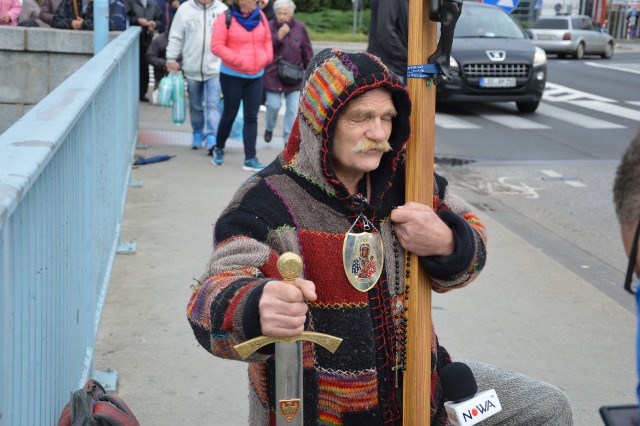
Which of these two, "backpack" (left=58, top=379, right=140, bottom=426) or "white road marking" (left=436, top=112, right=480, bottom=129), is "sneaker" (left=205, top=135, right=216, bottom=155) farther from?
"backpack" (left=58, top=379, right=140, bottom=426)

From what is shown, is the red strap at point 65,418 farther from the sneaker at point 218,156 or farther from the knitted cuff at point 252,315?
the sneaker at point 218,156

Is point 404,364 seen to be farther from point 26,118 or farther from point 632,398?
point 632,398

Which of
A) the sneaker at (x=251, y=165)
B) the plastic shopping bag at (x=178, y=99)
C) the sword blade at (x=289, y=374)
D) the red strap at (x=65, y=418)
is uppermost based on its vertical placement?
the sword blade at (x=289, y=374)

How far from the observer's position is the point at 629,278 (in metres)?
1.68

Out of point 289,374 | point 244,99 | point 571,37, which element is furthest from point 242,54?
point 571,37

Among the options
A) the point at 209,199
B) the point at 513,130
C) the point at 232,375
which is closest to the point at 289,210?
the point at 232,375

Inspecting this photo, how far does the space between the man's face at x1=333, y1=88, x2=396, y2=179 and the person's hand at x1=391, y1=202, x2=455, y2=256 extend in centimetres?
16

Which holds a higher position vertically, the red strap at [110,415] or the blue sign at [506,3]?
the blue sign at [506,3]

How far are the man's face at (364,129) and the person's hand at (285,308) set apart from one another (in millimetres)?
623

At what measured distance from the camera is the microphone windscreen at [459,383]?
2.84 meters

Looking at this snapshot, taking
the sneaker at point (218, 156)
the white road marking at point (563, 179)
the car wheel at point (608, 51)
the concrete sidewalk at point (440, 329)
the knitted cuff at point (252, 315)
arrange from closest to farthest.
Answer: the knitted cuff at point (252, 315) → the concrete sidewalk at point (440, 329) → the sneaker at point (218, 156) → the white road marking at point (563, 179) → the car wheel at point (608, 51)

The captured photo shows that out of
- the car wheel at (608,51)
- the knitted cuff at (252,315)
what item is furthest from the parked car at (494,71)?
the car wheel at (608,51)

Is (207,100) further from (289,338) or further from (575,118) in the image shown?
(289,338)

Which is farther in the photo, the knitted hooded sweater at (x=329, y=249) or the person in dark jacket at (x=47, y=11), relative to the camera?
the person in dark jacket at (x=47, y=11)
